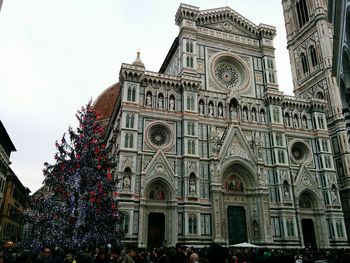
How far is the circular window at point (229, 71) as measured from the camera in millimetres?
36375

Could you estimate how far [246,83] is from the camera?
121 ft

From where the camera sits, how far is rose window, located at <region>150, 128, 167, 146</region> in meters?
31.2

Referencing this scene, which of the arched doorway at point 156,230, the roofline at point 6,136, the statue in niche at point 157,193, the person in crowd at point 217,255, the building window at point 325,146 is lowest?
the person in crowd at point 217,255

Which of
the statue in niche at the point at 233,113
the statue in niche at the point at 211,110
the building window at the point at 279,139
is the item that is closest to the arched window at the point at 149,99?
the statue in niche at the point at 211,110

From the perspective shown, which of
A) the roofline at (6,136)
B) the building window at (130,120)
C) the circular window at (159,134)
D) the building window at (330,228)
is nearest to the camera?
the building window at (130,120)

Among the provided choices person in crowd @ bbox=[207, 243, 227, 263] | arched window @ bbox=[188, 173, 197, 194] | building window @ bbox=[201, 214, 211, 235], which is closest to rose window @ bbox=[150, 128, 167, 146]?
arched window @ bbox=[188, 173, 197, 194]

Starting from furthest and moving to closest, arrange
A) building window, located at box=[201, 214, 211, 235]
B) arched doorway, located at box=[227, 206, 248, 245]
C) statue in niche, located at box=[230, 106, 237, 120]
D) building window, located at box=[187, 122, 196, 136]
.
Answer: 1. statue in niche, located at box=[230, 106, 237, 120]
2. building window, located at box=[187, 122, 196, 136]
3. arched doorway, located at box=[227, 206, 248, 245]
4. building window, located at box=[201, 214, 211, 235]

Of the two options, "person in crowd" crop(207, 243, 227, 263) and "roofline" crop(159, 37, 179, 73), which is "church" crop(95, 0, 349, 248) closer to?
"roofline" crop(159, 37, 179, 73)

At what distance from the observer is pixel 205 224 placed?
29219 mm

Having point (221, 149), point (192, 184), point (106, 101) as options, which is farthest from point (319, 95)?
point (106, 101)

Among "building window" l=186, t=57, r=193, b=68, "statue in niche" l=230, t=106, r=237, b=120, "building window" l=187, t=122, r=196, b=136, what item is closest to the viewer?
"building window" l=187, t=122, r=196, b=136

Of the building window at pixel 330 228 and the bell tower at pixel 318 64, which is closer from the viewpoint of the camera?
the building window at pixel 330 228

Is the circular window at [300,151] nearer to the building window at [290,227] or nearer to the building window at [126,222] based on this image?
the building window at [290,227]

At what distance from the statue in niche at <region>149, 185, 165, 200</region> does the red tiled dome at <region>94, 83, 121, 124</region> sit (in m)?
29.1
